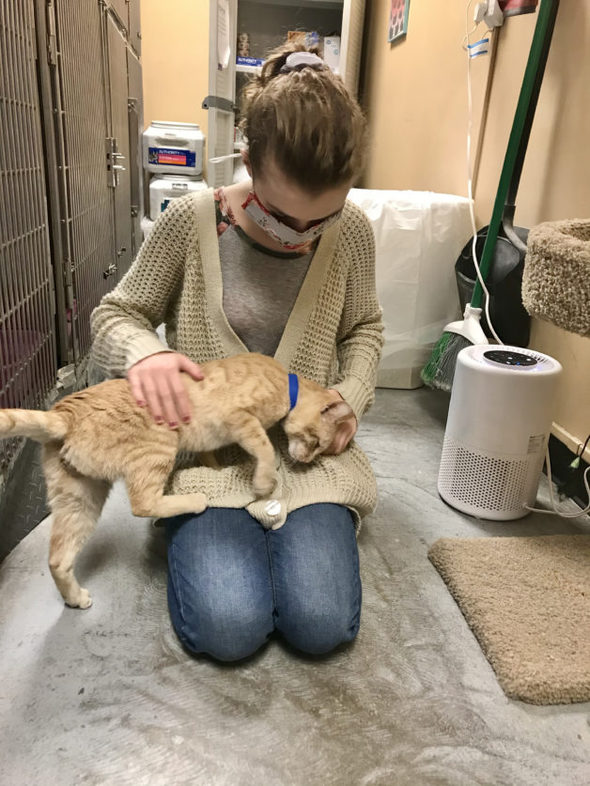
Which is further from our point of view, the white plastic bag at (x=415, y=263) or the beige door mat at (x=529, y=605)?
the white plastic bag at (x=415, y=263)

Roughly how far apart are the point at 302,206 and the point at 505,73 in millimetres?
1455

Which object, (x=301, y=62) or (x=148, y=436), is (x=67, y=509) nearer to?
(x=148, y=436)

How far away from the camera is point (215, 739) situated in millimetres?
834

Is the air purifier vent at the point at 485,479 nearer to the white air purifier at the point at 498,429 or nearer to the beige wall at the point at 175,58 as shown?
the white air purifier at the point at 498,429

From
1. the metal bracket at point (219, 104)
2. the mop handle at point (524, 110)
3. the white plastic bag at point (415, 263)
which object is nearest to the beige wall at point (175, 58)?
the metal bracket at point (219, 104)

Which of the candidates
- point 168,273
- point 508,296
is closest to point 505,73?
point 508,296

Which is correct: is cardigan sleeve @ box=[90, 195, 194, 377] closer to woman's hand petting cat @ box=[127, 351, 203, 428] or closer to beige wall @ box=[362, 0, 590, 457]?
woman's hand petting cat @ box=[127, 351, 203, 428]

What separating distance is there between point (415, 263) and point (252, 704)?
159 centimetres

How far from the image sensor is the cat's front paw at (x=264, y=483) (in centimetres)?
102

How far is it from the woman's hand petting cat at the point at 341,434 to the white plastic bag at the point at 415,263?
108cm

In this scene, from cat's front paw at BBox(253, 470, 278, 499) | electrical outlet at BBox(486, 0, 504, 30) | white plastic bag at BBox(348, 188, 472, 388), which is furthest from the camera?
white plastic bag at BBox(348, 188, 472, 388)

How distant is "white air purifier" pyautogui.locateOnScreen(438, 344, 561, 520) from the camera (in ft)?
4.36

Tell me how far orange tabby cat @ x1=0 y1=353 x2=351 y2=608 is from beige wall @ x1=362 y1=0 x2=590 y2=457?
546 millimetres

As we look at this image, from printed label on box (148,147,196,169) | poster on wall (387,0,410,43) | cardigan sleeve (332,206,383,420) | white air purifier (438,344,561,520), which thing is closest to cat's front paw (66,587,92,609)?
cardigan sleeve (332,206,383,420)
